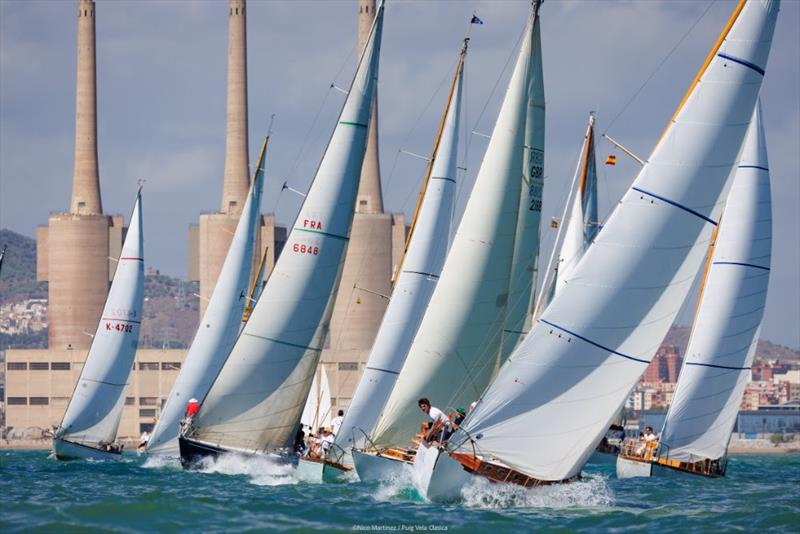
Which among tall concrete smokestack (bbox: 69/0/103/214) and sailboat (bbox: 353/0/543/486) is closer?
sailboat (bbox: 353/0/543/486)

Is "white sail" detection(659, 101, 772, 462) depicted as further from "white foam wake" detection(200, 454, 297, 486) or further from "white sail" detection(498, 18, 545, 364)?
"white foam wake" detection(200, 454, 297, 486)

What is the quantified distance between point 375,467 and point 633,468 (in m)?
10.4

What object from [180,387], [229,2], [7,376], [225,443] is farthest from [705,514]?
[7,376]

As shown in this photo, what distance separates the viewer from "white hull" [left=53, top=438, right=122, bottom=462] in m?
44.5

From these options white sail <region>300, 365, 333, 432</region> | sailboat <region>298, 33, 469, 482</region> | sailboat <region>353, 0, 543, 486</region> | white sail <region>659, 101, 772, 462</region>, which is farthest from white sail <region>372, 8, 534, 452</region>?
white sail <region>300, 365, 333, 432</region>

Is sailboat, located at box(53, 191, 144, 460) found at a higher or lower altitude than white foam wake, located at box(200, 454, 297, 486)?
higher

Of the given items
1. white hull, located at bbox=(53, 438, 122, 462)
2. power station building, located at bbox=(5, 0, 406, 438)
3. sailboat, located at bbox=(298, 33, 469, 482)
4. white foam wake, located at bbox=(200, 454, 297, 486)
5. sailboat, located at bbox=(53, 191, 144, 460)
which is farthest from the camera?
power station building, located at bbox=(5, 0, 406, 438)

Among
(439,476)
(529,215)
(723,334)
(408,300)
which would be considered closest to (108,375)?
(408,300)

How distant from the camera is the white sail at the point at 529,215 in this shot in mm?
26969

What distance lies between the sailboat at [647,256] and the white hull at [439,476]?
4.13 ft

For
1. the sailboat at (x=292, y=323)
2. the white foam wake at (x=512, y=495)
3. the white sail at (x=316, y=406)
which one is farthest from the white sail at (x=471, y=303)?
the white sail at (x=316, y=406)

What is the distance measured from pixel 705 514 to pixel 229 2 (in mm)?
87224

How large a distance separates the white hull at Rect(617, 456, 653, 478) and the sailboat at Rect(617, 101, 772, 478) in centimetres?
34

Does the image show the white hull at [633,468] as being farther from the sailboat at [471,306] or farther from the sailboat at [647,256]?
the sailboat at [647,256]
